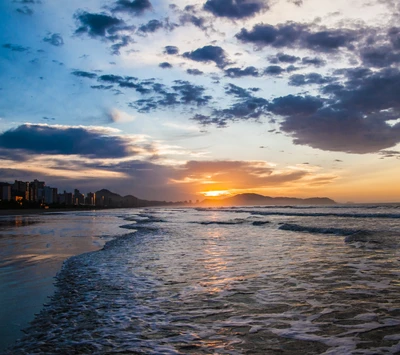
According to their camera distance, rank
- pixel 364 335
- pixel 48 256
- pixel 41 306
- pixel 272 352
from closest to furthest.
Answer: pixel 272 352
pixel 364 335
pixel 41 306
pixel 48 256

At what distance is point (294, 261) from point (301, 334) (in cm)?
667

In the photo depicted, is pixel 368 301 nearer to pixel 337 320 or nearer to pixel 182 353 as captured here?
pixel 337 320

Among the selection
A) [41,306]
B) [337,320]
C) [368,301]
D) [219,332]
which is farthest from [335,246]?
[41,306]

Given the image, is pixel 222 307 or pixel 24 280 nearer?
pixel 222 307

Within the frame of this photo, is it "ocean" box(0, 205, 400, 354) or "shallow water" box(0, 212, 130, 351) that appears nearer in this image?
"ocean" box(0, 205, 400, 354)

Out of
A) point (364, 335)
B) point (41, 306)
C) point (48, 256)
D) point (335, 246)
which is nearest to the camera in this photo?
point (364, 335)

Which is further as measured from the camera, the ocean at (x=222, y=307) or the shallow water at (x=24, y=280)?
→ the shallow water at (x=24, y=280)

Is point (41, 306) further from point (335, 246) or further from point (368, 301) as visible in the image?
point (335, 246)

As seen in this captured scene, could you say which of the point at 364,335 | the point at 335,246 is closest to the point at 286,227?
the point at 335,246

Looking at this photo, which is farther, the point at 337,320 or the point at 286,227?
the point at 286,227

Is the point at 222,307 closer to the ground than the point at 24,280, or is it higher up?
higher up

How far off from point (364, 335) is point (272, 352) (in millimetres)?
1593

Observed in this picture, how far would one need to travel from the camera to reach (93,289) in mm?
8109

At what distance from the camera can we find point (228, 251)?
14125 millimetres
